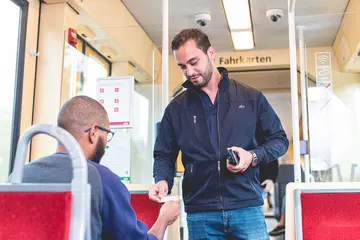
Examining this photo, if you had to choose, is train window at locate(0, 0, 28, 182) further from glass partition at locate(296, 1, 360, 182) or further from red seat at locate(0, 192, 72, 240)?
glass partition at locate(296, 1, 360, 182)

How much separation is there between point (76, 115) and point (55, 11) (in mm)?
2226

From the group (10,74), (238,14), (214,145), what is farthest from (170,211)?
(238,14)

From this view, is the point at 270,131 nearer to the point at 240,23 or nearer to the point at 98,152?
the point at 98,152

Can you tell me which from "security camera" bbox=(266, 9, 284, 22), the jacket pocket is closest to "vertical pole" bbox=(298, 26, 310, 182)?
"security camera" bbox=(266, 9, 284, 22)

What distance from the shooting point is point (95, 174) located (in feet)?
3.37

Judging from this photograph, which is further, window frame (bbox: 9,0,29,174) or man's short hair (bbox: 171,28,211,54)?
window frame (bbox: 9,0,29,174)

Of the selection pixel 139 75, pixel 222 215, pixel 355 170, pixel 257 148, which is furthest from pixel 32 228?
pixel 355 170

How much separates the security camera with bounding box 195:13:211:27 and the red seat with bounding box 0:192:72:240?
12.7 ft

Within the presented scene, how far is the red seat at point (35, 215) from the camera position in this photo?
83cm

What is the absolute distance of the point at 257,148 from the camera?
5.01 feet

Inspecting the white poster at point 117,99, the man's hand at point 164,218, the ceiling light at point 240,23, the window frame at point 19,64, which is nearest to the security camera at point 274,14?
the ceiling light at point 240,23

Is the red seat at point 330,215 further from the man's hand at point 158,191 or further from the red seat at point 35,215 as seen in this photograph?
the red seat at point 35,215

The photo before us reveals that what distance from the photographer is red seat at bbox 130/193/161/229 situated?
1.91 meters

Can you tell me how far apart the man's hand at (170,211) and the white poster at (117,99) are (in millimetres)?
1319
